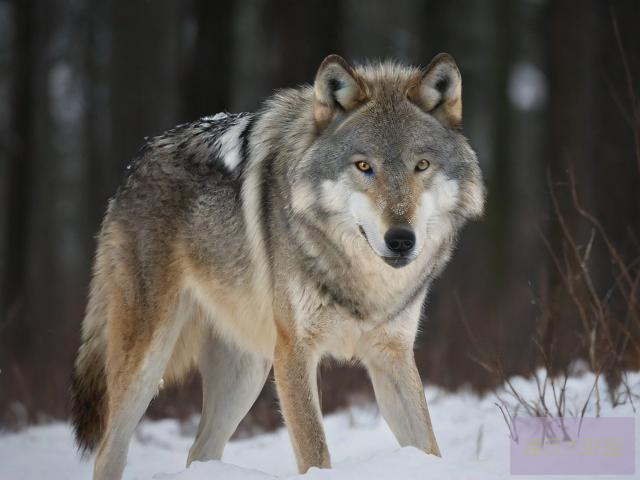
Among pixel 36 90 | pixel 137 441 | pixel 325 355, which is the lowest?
pixel 137 441

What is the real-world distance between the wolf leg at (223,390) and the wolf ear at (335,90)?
1411 millimetres

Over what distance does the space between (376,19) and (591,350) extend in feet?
48.2

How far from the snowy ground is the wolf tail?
0.48 metres

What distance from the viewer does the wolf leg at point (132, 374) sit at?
4125mm

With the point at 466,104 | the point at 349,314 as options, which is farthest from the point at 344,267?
the point at 466,104

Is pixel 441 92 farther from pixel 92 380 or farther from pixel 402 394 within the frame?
pixel 92 380

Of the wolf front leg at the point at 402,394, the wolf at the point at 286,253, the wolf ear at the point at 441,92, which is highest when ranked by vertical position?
the wolf ear at the point at 441,92

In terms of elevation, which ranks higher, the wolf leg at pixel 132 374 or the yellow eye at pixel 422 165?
the yellow eye at pixel 422 165

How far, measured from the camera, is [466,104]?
17.1 metres

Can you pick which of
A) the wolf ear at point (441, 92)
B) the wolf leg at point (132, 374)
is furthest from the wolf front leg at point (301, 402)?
the wolf ear at point (441, 92)

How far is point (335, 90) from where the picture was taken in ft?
12.6

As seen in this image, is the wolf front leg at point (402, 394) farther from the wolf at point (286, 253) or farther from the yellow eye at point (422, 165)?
the yellow eye at point (422, 165)

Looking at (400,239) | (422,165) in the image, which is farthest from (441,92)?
(400,239)

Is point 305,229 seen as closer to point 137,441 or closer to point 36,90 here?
point 137,441
